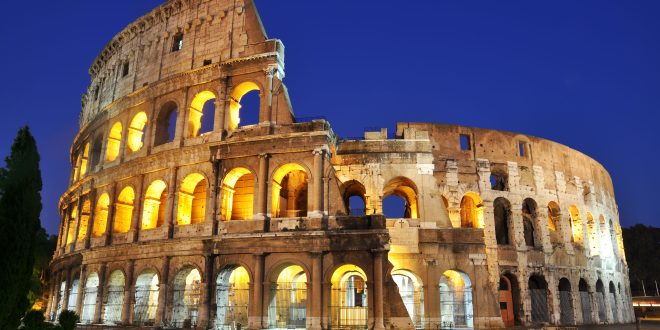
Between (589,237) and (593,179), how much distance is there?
3370mm

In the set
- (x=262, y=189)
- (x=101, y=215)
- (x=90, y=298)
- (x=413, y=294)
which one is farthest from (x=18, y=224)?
(x=413, y=294)

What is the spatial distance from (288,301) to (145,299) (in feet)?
19.0

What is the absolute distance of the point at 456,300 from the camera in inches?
780

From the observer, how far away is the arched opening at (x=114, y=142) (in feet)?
74.6

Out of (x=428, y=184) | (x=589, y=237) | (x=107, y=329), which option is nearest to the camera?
(x=107, y=329)

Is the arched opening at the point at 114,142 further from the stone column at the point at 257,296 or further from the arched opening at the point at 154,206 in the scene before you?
the stone column at the point at 257,296

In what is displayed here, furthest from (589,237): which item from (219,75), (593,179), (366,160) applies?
(219,75)

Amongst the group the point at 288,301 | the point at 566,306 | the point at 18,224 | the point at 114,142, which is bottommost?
the point at 566,306

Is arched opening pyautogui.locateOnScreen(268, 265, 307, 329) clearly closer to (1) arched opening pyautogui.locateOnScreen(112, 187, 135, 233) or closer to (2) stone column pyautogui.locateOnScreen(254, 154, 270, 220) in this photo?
(2) stone column pyautogui.locateOnScreen(254, 154, 270, 220)

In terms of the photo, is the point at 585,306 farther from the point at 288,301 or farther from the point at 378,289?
the point at 288,301

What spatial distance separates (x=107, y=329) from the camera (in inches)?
686

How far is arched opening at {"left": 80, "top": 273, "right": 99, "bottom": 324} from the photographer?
797 inches

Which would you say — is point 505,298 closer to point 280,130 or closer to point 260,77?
point 280,130

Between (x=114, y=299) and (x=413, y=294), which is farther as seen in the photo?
(x=413, y=294)
